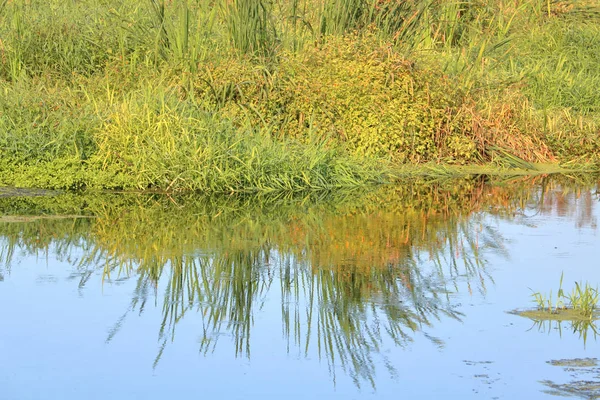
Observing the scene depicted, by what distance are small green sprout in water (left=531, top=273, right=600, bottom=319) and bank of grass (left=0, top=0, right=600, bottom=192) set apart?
16.4 ft

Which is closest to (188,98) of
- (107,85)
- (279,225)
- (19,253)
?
(107,85)

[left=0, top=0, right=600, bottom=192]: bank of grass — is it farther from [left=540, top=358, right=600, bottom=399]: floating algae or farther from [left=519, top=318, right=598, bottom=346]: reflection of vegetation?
[left=540, top=358, right=600, bottom=399]: floating algae

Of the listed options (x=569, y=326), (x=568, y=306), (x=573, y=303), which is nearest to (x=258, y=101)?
(x=568, y=306)

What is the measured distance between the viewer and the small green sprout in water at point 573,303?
635 cm

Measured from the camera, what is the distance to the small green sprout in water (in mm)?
6352

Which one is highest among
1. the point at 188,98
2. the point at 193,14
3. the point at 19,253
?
the point at 193,14

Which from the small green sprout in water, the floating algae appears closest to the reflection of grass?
the small green sprout in water

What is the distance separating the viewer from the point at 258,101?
1304 cm

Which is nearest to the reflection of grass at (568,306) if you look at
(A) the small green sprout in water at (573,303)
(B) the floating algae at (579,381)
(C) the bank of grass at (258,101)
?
(A) the small green sprout in water at (573,303)

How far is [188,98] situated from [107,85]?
1.39 m

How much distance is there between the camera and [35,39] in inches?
570

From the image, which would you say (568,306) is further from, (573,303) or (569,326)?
(569,326)

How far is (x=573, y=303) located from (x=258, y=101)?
7.16m

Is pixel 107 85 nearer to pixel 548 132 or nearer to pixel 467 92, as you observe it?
pixel 467 92
